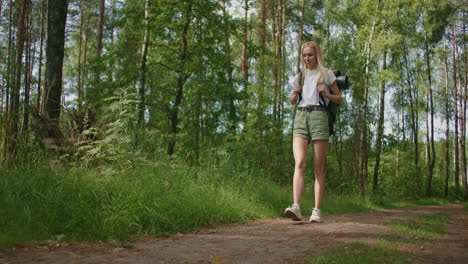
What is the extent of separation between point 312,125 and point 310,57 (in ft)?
3.19

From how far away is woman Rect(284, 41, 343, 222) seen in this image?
4977 mm

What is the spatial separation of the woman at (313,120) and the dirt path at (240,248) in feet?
2.54

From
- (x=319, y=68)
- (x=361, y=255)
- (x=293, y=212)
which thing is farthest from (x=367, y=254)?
(x=319, y=68)

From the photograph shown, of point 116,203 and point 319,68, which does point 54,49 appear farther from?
point 319,68

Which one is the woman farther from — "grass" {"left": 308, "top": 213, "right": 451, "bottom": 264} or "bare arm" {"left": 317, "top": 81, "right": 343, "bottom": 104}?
"grass" {"left": 308, "top": 213, "right": 451, "bottom": 264}

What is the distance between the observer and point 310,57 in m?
5.21

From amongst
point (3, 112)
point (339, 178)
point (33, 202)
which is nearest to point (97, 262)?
point (33, 202)

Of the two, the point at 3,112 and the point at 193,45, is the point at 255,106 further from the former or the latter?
the point at 3,112

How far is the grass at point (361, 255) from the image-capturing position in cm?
261

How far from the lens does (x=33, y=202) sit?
354 cm

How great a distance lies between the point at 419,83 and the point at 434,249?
84.9ft

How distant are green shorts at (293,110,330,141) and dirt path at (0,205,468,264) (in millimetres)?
1256

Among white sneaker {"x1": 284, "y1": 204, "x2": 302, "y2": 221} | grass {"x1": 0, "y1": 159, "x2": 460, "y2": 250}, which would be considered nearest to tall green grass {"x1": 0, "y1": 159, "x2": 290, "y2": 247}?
grass {"x1": 0, "y1": 159, "x2": 460, "y2": 250}

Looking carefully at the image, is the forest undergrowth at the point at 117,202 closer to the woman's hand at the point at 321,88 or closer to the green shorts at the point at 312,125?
the green shorts at the point at 312,125
